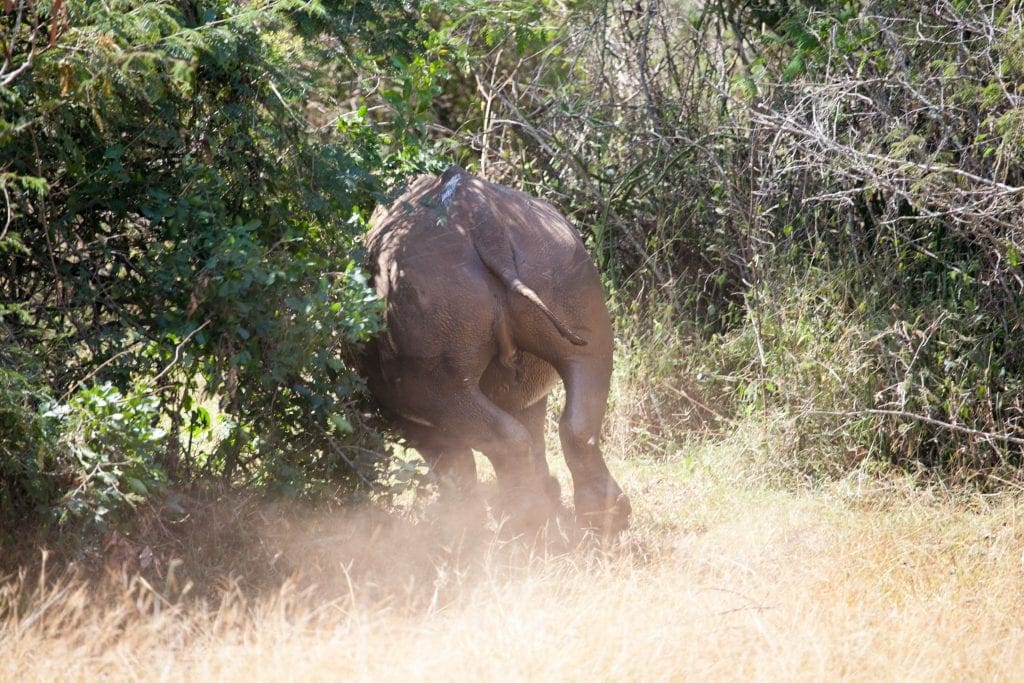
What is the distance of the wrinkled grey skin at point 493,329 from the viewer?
224 inches

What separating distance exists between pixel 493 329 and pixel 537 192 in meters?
3.26

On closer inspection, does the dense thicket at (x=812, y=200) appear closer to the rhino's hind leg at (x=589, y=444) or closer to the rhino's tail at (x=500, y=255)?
the rhino's hind leg at (x=589, y=444)

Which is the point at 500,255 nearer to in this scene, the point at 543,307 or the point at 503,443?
the point at 543,307

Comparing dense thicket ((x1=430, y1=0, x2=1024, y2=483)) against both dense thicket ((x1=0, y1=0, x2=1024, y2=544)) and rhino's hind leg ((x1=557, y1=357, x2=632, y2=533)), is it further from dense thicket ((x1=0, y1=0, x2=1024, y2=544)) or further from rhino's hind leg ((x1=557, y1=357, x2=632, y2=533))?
rhino's hind leg ((x1=557, y1=357, x2=632, y2=533))

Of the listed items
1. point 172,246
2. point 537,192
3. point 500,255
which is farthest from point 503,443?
point 537,192

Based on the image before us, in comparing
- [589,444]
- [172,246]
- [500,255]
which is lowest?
[589,444]

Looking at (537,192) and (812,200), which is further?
(537,192)

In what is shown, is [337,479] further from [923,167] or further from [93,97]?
[923,167]

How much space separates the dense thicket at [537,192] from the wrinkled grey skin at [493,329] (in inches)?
10.9

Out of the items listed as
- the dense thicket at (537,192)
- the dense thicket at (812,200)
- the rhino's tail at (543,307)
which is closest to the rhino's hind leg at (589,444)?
the rhino's tail at (543,307)

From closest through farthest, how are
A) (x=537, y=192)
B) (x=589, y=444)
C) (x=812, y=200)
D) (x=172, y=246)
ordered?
(x=172, y=246)
(x=589, y=444)
(x=812, y=200)
(x=537, y=192)

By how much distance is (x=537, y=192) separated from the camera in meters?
Answer: 8.82

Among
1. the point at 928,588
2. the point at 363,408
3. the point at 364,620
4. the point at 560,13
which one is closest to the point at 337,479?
the point at 363,408

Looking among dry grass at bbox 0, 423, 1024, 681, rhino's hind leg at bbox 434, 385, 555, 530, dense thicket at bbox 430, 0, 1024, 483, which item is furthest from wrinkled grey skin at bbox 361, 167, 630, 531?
dense thicket at bbox 430, 0, 1024, 483
